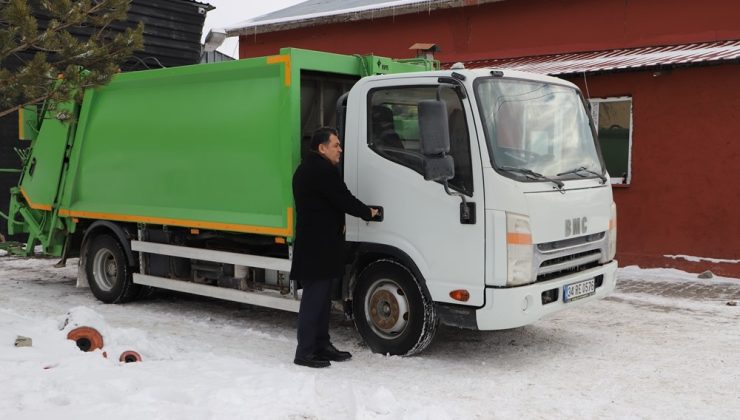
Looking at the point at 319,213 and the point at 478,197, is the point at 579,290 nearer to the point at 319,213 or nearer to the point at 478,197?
the point at 478,197

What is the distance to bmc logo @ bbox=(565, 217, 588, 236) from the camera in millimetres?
6203

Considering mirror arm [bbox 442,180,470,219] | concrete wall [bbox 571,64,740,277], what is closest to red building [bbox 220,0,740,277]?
concrete wall [bbox 571,64,740,277]

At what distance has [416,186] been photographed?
6.11 meters

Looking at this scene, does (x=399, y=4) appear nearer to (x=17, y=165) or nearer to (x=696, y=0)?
(x=696, y=0)

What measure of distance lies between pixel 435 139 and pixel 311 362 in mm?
2014

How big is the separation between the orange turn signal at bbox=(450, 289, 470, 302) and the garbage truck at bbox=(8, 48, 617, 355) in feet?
0.05

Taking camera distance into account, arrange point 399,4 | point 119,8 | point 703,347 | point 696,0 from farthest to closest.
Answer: point 399,4, point 696,0, point 119,8, point 703,347

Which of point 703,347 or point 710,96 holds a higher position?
point 710,96

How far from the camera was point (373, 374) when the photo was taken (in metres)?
5.90

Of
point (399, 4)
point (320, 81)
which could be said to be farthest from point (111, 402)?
point (399, 4)

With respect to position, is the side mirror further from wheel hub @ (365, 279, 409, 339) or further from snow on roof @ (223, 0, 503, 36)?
snow on roof @ (223, 0, 503, 36)

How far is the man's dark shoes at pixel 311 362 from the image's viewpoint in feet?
20.0

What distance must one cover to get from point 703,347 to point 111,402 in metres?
5.02

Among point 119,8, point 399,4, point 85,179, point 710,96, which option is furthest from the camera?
point 399,4
